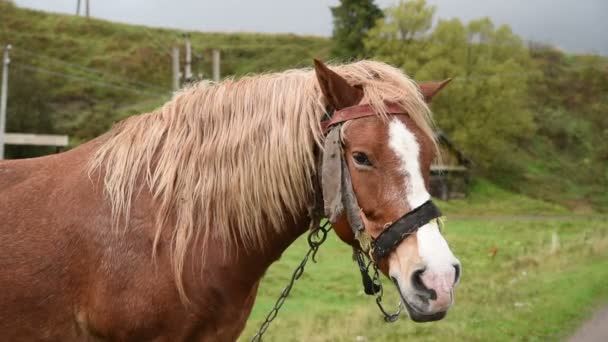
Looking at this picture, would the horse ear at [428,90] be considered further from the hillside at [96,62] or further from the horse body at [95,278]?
the hillside at [96,62]

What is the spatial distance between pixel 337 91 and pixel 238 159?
60cm

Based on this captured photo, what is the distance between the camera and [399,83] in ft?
9.02

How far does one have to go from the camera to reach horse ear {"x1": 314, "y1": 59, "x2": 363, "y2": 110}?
2.56 meters

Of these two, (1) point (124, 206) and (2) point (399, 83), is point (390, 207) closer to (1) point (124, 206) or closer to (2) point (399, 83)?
(2) point (399, 83)

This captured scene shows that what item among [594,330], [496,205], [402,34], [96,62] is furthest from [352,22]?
[594,330]

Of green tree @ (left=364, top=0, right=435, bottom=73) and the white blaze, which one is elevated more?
green tree @ (left=364, top=0, right=435, bottom=73)

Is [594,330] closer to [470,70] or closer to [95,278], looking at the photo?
[95,278]

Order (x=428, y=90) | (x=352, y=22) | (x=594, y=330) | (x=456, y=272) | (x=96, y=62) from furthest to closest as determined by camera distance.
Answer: (x=96, y=62) < (x=352, y=22) < (x=594, y=330) < (x=428, y=90) < (x=456, y=272)

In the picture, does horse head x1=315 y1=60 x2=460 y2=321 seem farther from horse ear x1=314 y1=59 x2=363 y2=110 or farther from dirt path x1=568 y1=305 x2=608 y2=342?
dirt path x1=568 y1=305 x2=608 y2=342

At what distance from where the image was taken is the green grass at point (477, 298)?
7.35 m

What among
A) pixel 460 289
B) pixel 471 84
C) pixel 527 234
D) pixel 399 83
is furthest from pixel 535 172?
pixel 399 83

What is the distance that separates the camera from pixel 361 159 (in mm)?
2482

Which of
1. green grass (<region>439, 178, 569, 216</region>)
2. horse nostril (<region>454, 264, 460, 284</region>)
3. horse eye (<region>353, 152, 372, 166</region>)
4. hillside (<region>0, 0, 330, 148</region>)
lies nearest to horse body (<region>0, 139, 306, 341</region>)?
horse eye (<region>353, 152, 372, 166</region>)

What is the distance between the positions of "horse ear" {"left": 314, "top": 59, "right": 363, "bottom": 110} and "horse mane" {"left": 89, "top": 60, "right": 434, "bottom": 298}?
0.07m
